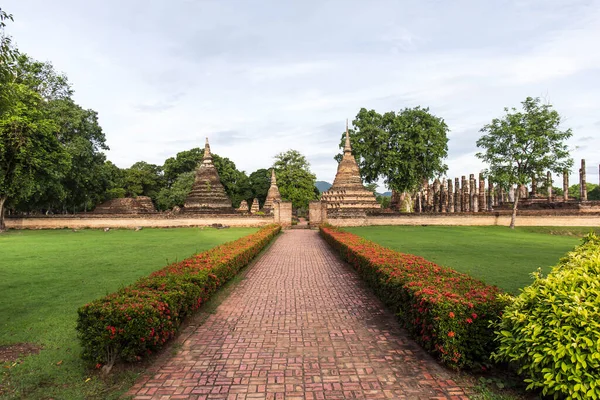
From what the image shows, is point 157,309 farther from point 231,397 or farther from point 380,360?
point 380,360

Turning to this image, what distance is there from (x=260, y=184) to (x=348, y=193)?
2930 cm

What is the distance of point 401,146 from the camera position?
128 ft

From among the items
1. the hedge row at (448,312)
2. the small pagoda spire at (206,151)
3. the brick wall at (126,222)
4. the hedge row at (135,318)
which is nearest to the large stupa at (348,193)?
the brick wall at (126,222)

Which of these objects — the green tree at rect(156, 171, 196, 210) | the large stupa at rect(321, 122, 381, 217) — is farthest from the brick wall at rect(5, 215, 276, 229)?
the green tree at rect(156, 171, 196, 210)

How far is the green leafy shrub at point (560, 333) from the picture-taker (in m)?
3.22

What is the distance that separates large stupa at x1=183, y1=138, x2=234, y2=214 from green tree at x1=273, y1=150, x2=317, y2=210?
17917 millimetres

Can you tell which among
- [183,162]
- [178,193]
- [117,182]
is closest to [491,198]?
[178,193]

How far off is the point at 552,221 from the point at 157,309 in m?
34.5

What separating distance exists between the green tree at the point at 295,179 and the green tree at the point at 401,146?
619 inches

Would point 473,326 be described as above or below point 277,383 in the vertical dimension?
above

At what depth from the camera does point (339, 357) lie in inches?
200

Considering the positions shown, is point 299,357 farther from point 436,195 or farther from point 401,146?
point 436,195

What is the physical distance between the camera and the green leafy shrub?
10.6 feet

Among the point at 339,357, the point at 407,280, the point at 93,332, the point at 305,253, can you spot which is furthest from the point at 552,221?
the point at 93,332
